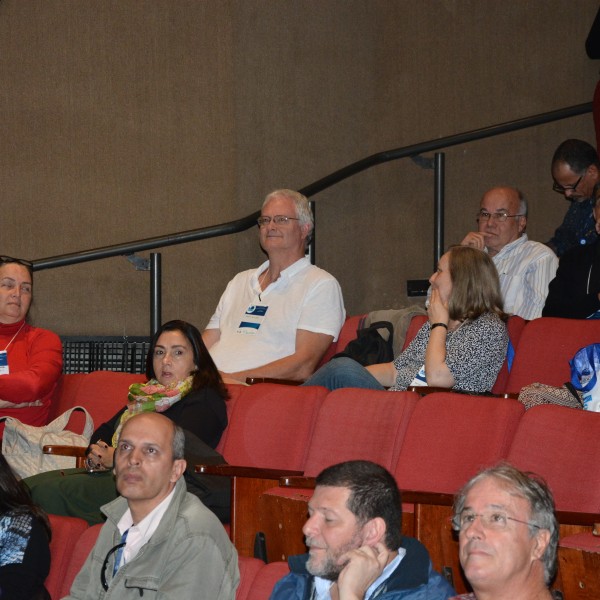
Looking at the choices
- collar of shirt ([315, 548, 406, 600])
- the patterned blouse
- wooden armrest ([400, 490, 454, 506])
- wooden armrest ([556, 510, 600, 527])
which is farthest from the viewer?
the patterned blouse

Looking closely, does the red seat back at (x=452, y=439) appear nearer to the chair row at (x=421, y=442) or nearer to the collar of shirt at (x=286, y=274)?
the chair row at (x=421, y=442)

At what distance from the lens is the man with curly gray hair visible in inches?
67.2

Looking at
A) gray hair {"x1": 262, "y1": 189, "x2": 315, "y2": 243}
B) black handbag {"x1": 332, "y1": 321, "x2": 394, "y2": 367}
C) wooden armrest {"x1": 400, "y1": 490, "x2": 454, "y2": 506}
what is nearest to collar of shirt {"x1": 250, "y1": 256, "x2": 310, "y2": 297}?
gray hair {"x1": 262, "y1": 189, "x2": 315, "y2": 243}

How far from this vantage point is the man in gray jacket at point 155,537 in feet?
7.02

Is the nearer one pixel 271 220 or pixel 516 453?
pixel 516 453

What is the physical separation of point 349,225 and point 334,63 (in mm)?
872

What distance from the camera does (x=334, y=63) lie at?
5344 millimetres

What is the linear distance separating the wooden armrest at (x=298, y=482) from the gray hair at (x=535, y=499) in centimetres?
74

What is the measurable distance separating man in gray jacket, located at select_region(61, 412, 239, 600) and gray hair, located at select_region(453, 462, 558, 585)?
0.61 metres

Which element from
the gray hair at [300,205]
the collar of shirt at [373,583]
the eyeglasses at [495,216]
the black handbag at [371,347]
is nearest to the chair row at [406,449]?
the collar of shirt at [373,583]

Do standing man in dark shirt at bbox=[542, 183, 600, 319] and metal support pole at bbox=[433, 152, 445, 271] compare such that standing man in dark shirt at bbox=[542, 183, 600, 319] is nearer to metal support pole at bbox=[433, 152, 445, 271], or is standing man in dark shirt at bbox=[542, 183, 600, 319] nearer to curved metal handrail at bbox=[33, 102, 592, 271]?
metal support pole at bbox=[433, 152, 445, 271]

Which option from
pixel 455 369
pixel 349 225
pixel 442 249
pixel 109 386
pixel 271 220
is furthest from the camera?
pixel 349 225

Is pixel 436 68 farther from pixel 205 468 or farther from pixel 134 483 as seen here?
pixel 134 483

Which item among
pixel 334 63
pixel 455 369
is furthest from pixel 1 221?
pixel 455 369
